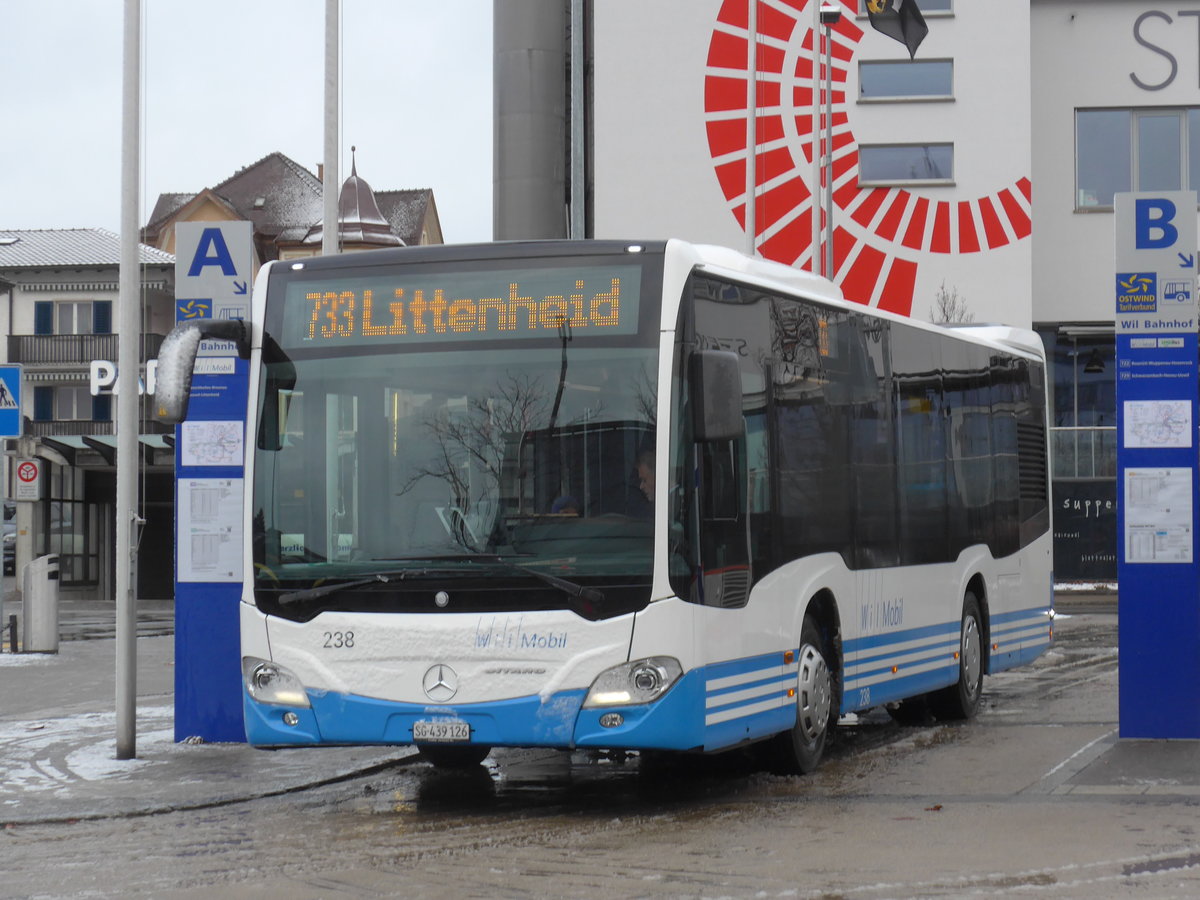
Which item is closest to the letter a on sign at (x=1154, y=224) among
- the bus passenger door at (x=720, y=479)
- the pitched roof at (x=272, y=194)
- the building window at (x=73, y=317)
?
the bus passenger door at (x=720, y=479)

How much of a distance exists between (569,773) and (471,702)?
2312 millimetres

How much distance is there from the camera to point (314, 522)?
9.53 m

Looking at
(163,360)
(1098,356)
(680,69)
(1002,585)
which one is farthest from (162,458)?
(163,360)

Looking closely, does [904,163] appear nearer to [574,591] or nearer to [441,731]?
[574,591]

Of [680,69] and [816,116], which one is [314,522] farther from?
[680,69]

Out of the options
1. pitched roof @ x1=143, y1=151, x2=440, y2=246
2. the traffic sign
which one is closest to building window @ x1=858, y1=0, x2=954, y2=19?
the traffic sign

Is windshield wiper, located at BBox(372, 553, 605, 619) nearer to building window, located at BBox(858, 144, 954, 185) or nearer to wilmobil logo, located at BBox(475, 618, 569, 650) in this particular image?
wilmobil logo, located at BBox(475, 618, 569, 650)

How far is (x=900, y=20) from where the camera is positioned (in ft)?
114

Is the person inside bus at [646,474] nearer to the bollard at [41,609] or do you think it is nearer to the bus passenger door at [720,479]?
the bus passenger door at [720,479]

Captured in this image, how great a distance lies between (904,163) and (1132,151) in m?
5.50

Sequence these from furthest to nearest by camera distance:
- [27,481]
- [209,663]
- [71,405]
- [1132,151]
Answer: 1. [71,405]
2. [1132,151]
3. [27,481]
4. [209,663]

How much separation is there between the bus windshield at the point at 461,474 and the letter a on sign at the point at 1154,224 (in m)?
4.39

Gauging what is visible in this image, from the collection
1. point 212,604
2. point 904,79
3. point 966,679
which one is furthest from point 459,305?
point 904,79

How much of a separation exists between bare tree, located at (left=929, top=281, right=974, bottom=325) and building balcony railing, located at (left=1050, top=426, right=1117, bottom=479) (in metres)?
3.45
